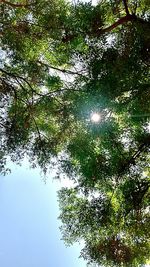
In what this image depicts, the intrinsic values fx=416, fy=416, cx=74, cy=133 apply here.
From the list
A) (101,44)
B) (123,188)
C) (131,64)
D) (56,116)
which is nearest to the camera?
(131,64)

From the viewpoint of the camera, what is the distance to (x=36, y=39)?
1694 centimetres

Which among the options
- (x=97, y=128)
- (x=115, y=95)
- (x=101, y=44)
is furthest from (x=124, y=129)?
(x=101, y=44)

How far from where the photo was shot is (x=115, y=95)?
15.8 metres

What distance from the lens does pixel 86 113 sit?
16.3 metres

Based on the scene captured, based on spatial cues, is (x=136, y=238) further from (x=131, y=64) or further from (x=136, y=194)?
(x=131, y=64)

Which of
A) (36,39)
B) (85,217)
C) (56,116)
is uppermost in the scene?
(36,39)

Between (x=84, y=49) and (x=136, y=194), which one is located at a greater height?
(x=84, y=49)

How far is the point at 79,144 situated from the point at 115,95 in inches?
125

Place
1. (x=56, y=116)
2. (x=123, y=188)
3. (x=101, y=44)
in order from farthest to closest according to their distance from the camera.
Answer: (x=56, y=116)
(x=123, y=188)
(x=101, y=44)

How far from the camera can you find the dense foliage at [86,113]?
15938 mm

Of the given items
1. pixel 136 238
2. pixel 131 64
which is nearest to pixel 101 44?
pixel 131 64

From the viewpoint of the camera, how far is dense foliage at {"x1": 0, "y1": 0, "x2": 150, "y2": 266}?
627 inches

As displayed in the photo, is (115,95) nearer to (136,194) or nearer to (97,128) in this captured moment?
(97,128)

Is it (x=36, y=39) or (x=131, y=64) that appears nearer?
(x=131, y=64)
